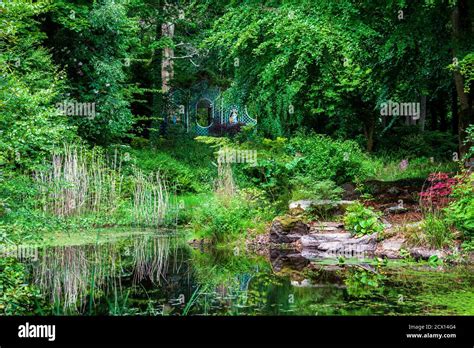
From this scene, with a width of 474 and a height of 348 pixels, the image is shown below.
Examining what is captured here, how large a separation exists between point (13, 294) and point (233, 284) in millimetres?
2597

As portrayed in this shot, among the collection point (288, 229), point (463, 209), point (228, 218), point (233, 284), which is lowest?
point (233, 284)

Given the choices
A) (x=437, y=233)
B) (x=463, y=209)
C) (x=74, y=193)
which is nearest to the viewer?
(x=437, y=233)

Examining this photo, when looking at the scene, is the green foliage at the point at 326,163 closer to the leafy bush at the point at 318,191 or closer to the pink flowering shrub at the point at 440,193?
the leafy bush at the point at 318,191

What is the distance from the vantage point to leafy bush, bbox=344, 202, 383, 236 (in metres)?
9.58

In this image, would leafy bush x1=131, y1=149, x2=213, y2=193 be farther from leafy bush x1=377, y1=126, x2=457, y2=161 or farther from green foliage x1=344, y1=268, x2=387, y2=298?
green foliage x1=344, y1=268, x2=387, y2=298

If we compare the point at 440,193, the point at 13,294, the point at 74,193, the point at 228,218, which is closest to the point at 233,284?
the point at 13,294

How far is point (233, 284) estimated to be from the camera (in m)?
7.36

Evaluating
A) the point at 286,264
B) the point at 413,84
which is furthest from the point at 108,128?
the point at 286,264

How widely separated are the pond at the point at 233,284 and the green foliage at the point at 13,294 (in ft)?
0.61

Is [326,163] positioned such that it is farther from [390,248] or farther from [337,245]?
[390,248]

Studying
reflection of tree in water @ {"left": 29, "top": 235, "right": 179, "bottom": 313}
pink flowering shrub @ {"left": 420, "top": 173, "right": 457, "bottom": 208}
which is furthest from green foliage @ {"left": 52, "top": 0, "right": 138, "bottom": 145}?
pink flowering shrub @ {"left": 420, "top": 173, "right": 457, "bottom": 208}

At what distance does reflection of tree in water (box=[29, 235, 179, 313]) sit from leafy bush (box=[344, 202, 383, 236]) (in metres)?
2.70

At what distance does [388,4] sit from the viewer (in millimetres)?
10844
